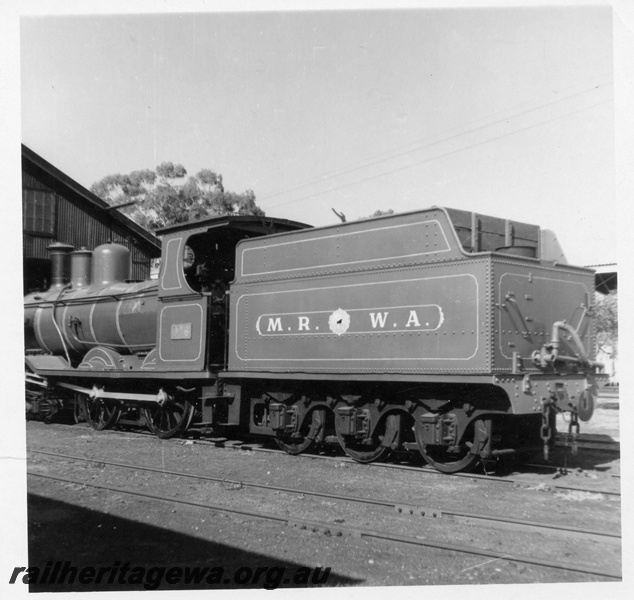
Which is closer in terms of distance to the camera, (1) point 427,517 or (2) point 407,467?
(1) point 427,517

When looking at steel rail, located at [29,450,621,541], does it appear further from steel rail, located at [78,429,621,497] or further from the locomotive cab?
the locomotive cab

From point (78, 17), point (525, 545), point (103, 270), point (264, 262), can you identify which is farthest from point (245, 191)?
point (525, 545)

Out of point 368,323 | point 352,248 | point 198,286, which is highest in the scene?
point 352,248

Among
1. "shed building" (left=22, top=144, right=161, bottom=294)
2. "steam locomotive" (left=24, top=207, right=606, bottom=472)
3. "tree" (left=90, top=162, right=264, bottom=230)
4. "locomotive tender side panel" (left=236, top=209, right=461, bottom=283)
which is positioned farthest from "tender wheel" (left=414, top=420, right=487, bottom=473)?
"tree" (left=90, top=162, right=264, bottom=230)

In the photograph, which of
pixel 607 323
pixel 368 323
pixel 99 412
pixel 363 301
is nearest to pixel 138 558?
pixel 368 323

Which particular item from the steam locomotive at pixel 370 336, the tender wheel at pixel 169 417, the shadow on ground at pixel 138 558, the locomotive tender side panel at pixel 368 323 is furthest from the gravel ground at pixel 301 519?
the tender wheel at pixel 169 417

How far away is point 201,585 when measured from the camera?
4.64 meters

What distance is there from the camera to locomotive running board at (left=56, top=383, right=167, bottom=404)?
10141mm

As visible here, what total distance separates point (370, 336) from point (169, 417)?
14.5ft

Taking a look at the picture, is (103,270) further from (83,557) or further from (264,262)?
(83,557)

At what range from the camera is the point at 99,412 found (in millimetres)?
11766

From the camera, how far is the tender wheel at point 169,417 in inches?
399

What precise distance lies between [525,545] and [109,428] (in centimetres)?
810

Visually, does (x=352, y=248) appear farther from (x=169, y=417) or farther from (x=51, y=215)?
(x=51, y=215)
